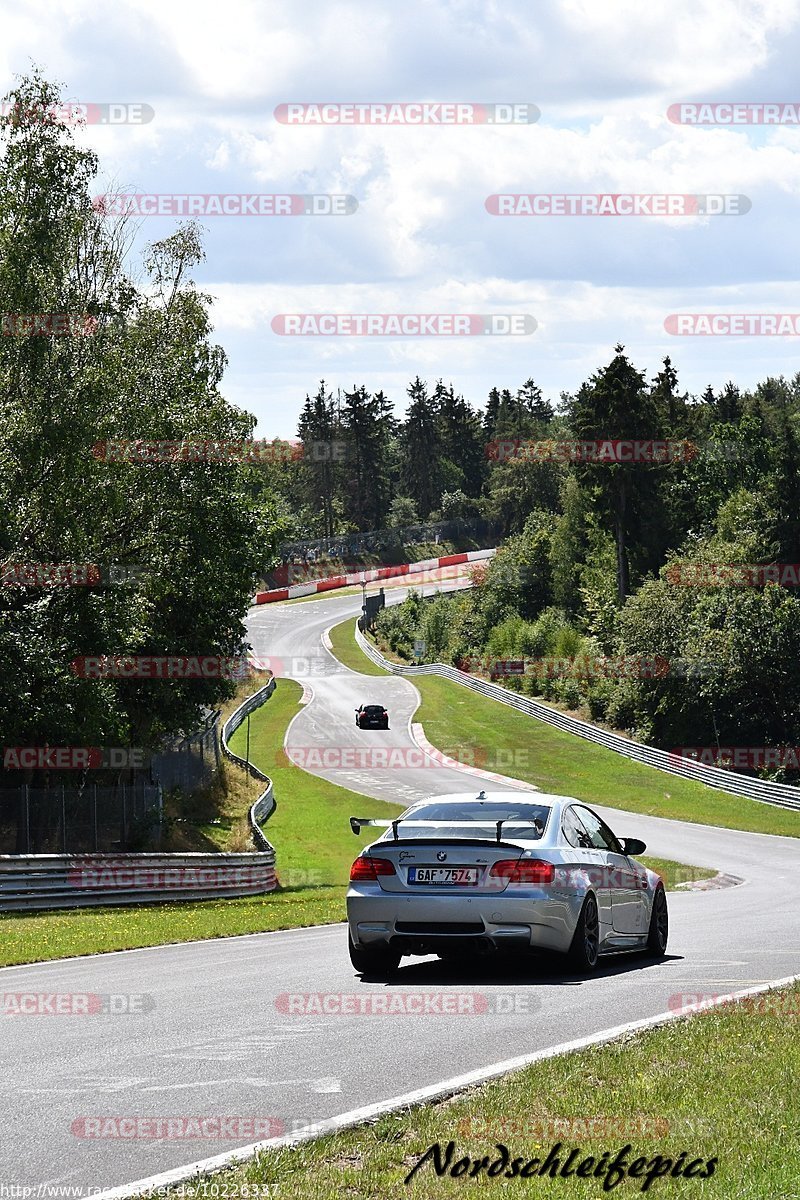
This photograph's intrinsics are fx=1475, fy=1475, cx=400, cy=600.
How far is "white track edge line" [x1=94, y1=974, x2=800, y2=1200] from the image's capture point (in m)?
5.74

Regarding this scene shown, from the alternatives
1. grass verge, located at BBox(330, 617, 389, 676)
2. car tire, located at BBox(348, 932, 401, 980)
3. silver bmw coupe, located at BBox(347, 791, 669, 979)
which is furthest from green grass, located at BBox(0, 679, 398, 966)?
grass verge, located at BBox(330, 617, 389, 676)

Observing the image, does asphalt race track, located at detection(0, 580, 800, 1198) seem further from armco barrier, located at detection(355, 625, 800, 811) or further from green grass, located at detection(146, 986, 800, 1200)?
armco barrier, located at detection(355, 625, 800, 811)

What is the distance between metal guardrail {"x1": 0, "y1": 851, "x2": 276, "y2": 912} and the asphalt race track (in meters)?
7.93

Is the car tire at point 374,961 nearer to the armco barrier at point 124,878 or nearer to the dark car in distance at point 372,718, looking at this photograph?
the armco barrier at point 124,878

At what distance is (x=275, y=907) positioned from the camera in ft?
80.7

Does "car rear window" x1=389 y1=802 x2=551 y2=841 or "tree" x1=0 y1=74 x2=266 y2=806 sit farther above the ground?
"tree" x1=0 y1=74 x2=266 y2=806

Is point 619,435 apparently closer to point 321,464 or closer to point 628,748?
point 628,748

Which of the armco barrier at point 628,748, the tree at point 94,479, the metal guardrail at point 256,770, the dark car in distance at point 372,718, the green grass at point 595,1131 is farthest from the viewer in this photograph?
the dark car in distance at point 372,718

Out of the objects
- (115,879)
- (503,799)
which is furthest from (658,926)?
(115,879)

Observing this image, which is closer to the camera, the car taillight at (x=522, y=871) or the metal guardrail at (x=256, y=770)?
the car taillight at (x=522, y=871)

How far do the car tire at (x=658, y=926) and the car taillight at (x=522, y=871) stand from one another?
105 inches

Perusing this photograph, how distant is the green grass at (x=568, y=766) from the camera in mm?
52938

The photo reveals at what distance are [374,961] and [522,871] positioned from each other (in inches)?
61.0

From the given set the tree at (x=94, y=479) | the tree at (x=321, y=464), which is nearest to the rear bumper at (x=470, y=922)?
the tree at (x=94, y=479)
